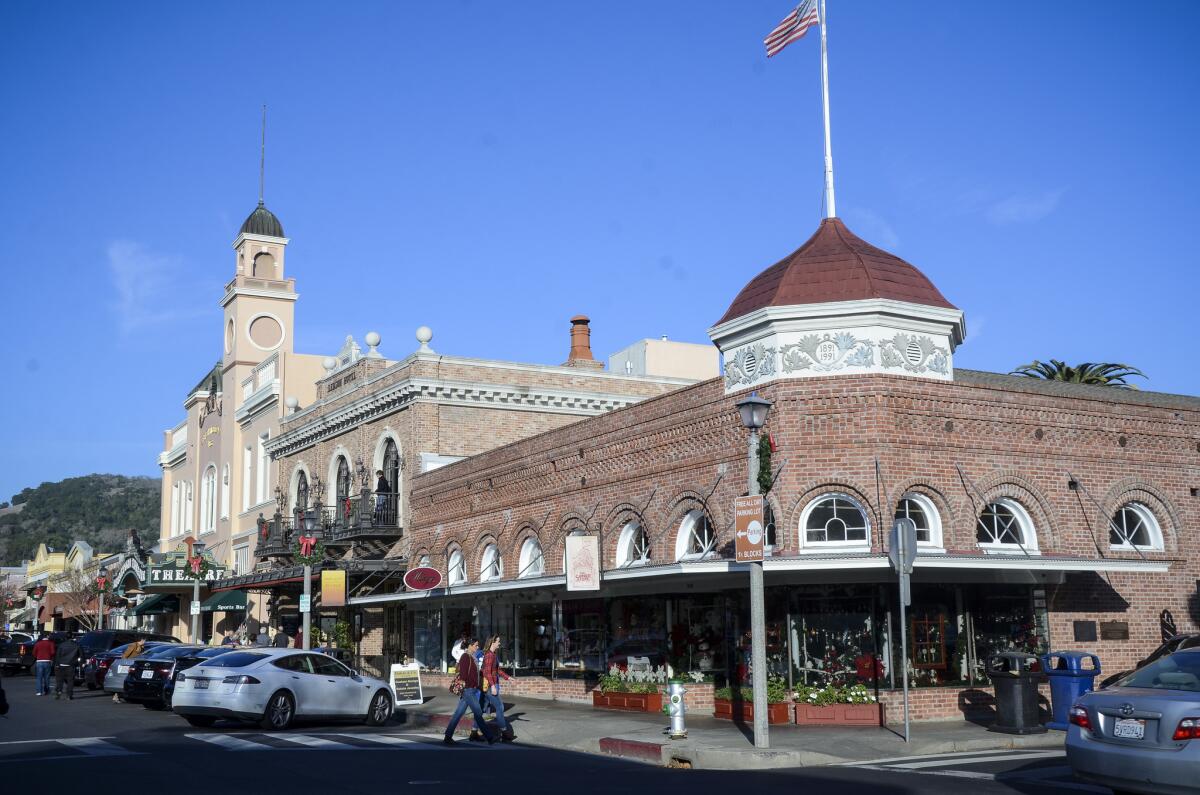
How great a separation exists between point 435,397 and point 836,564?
691 inches

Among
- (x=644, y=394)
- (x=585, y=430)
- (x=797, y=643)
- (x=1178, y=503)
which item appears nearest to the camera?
(x=797, y=643)

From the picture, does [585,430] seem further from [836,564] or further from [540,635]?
[836,564]

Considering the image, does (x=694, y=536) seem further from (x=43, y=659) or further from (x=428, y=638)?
(x=43, y=659)

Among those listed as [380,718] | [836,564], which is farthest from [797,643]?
[380,718]

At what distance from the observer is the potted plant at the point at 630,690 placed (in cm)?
2214

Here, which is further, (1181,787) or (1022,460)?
(1022,460)

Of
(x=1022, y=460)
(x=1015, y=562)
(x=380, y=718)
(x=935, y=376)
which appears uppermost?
(x=935, y=376)

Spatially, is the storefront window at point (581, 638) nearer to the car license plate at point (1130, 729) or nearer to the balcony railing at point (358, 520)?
the balcony railing at point (358, 520)

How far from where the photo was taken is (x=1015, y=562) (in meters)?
19.0

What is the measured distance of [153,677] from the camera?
80.7 feet

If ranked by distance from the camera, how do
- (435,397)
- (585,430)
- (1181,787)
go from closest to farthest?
(1181,787) → (585,430) → (435,397)

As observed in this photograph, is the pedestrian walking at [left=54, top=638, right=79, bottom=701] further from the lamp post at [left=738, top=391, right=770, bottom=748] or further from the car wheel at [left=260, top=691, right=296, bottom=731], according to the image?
the lamp post at [left=738, top=391, right=770, bottom=748]

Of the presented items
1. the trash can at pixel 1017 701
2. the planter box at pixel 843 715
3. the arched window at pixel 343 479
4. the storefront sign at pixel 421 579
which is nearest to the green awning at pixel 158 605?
Result: the arched window at pixel 343 479

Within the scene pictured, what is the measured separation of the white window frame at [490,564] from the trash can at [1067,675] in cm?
1497
